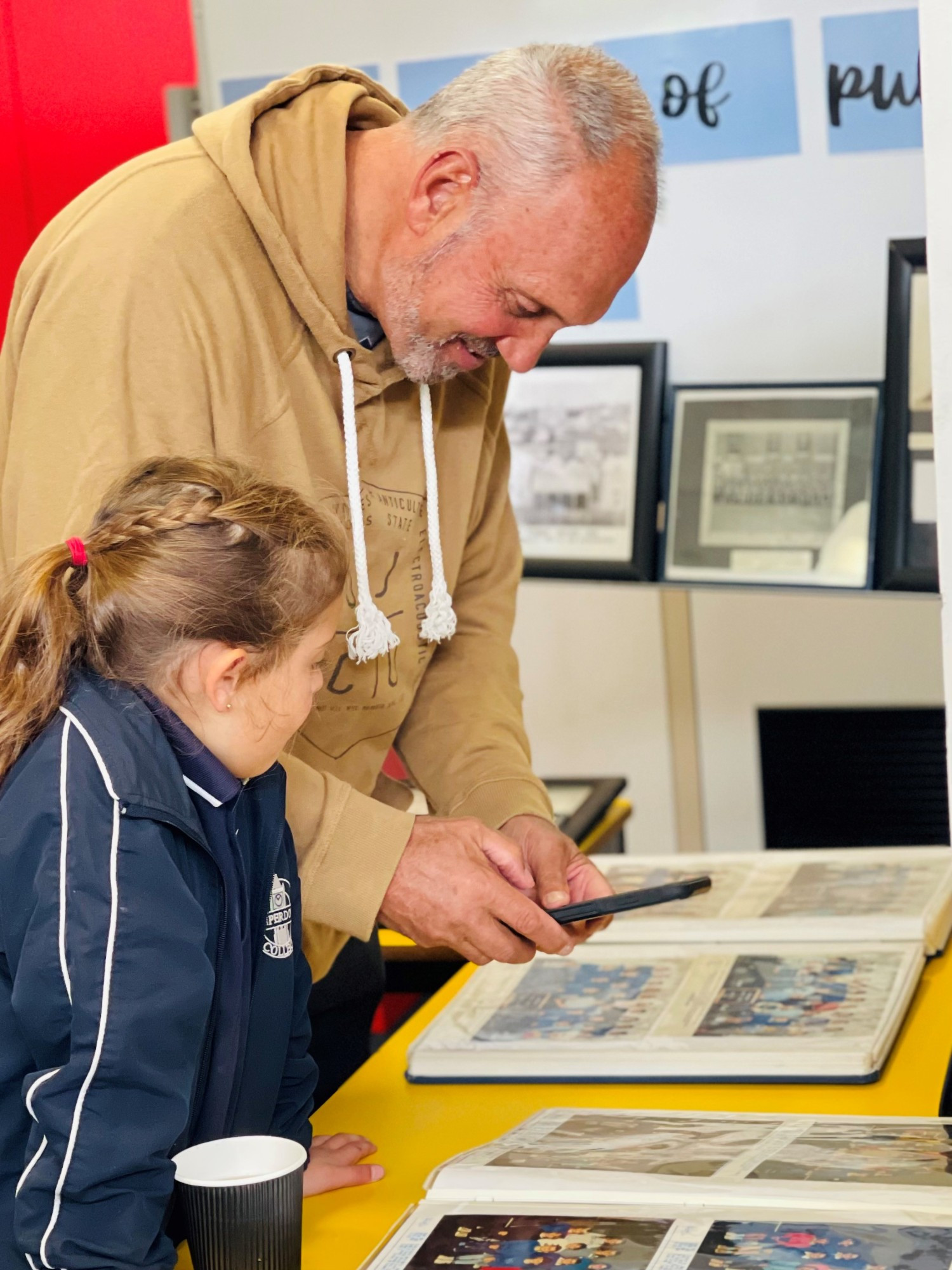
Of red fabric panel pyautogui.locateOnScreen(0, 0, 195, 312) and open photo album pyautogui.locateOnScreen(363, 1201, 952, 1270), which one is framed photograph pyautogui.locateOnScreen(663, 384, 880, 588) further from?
open photo album pyautogui.locateOnScreen(363, 1201, 952, 1270)

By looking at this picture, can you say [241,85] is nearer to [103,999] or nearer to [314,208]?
[314,208]

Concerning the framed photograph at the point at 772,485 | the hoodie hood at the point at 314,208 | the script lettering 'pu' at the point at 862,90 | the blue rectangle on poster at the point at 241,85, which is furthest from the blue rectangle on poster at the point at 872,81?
the hoodie hood at the point at 314,208

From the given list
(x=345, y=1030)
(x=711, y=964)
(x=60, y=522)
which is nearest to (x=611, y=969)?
(x=711, y=964)

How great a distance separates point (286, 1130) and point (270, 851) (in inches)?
9.5

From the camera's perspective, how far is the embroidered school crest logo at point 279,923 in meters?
1.16

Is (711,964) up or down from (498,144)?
down

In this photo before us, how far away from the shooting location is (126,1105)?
0.95 m

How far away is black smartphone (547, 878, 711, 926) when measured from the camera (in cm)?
128

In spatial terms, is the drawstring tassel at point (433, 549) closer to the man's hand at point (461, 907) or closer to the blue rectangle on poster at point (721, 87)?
the man's hand at point (461, 907)

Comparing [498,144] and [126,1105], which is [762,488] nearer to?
[498,144]

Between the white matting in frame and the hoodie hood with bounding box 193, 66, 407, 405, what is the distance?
1.03 meters

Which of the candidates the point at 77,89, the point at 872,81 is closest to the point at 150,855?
the point at 77,89

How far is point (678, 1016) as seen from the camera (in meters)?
1.47

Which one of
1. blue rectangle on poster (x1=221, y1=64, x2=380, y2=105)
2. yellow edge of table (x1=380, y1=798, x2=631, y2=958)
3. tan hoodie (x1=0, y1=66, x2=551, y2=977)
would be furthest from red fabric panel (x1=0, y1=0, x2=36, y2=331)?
yellow edge of table (x1=380, y1=798, x2=631, y2=958)
